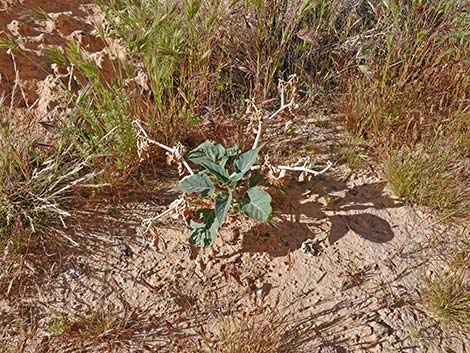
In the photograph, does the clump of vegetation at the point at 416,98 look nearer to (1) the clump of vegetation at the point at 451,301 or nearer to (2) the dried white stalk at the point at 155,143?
(1) the clump of vegetation at the point at 451,301

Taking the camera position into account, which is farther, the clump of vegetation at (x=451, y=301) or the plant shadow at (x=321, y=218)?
the plant shadow at (x=321, y=218)

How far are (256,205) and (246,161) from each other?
6.9 inches

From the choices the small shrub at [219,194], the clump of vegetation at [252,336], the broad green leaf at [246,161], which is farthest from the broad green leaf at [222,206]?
the clump of vegetation at [252,336]

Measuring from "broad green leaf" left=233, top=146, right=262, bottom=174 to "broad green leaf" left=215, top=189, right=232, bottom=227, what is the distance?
10 centimetres

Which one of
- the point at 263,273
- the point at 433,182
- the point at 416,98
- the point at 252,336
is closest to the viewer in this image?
A: the point at 252,336

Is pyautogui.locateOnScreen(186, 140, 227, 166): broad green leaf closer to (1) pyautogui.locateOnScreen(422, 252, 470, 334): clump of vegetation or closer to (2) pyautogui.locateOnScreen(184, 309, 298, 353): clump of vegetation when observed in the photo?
(2) pyautogui.locateOnScreen(184, 309, 298, 353): clump of vegetation

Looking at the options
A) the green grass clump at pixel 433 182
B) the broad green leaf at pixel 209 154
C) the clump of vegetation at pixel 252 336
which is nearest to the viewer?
the clump of vegetation at pixel 252 336

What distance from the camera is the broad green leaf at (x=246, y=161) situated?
157 centimetres

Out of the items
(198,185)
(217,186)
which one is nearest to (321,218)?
(217,186)

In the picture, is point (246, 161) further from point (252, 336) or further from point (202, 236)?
point (252, 336)

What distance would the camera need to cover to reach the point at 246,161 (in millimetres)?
1595

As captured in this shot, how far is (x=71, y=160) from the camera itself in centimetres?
180

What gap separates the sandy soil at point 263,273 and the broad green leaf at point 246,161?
267mm

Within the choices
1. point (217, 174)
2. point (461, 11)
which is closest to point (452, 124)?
point (461, 11)
